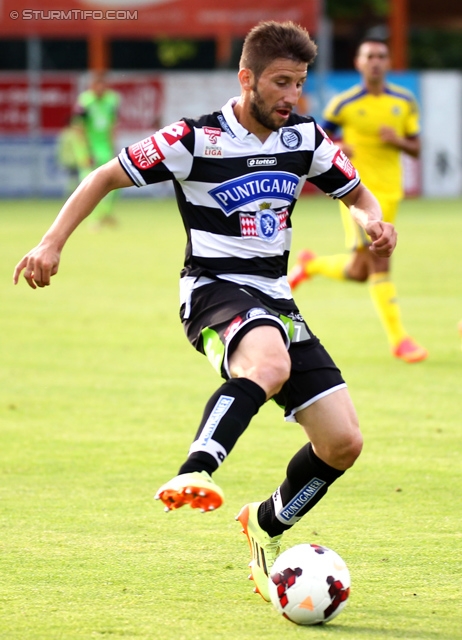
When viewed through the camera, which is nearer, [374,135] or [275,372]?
[275,372]

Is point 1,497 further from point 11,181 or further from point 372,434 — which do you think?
point 11,181

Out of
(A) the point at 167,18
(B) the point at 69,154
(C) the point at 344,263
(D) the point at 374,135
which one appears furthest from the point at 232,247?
(A) the point at 167,18

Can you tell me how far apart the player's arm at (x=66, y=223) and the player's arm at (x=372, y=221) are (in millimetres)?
920

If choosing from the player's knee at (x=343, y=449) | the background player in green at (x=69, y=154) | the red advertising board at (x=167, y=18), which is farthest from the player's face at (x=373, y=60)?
the red advertising board at (x=167, y=18)

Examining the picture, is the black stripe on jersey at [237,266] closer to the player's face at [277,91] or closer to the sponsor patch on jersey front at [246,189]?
the sponsor patch on jersey front at [246,189]

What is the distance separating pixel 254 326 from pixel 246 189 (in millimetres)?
615

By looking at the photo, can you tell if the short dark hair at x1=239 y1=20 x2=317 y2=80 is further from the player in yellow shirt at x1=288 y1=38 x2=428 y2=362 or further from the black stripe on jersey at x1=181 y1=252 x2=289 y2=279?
the player in yellow shirt at x1=288 y1=38 x2=428 y2=362

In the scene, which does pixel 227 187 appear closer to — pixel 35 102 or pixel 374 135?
pixel 374 135

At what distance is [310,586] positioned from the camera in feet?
13.6

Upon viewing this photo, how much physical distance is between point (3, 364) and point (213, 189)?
545cm

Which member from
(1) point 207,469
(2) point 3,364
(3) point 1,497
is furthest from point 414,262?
(1) point 207,469

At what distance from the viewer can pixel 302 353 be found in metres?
4.52

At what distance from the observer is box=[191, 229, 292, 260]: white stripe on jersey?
15.1 feet

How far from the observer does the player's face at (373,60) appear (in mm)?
10062
